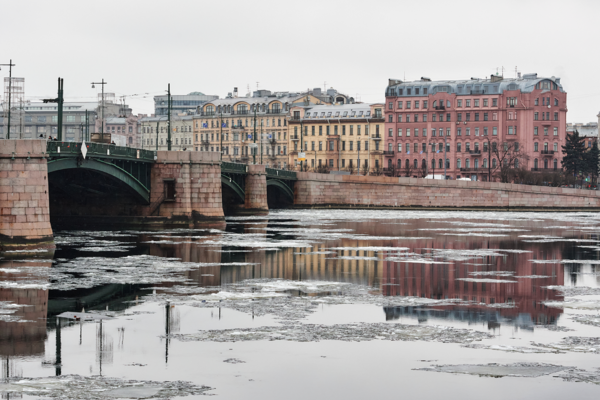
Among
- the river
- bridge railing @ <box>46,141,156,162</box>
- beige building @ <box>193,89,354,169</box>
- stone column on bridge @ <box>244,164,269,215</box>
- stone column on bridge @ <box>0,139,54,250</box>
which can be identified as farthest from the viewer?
beige building @ <box>193,89,354,169</box>

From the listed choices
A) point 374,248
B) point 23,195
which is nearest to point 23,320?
point 23,195

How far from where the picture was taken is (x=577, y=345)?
16016 millimetres

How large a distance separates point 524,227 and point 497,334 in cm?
3833

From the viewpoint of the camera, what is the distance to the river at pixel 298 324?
13492 millimetres

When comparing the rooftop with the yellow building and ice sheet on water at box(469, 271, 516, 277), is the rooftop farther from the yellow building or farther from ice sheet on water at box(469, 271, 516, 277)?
ice sheet on water at box(469, 271, 516, 277)

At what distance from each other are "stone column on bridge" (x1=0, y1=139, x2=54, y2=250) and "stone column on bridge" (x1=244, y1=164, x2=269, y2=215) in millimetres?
32973

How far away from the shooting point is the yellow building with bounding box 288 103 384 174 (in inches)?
5027

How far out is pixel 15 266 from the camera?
28.5 meters

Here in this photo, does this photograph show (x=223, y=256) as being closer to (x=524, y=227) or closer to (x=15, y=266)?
(x=15, y=266)

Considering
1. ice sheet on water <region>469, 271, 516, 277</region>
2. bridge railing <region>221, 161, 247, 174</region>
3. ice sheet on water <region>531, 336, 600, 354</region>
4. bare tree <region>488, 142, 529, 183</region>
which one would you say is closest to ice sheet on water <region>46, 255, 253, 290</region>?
ice sheet on water <region>469, 271, 516, 277</region>

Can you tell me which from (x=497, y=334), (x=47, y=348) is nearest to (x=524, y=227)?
(x=497, y=334)

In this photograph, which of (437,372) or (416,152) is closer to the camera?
(437,372)

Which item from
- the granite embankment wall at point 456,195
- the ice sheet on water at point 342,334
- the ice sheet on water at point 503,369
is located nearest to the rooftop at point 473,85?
the granite embankment wall at point 456,195

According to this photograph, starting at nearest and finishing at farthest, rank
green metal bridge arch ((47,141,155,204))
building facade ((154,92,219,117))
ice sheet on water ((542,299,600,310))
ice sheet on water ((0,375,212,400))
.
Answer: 1. ice sheet on water ((0,375,212,400))
2. ice sheet on water ((542,299,600,310))
3. green metal bridge arch ((47,141,155,204))
4. building facade ((154,92,219,117))
